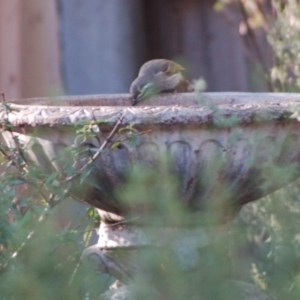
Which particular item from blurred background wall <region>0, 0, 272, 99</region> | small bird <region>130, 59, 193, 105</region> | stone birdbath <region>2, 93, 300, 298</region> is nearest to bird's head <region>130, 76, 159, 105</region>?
small bird <region>130, 59, 193, 105</region>

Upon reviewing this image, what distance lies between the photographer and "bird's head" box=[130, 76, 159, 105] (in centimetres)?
275

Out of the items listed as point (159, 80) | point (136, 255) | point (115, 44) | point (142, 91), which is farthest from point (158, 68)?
point (115, 44)

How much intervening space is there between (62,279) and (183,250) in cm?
52

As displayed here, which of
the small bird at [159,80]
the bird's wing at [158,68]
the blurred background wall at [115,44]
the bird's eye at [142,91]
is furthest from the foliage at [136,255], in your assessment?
the blurred background wall at [115,44]

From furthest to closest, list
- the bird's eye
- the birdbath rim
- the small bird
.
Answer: the small bird, the bird's eye, the birdbath rim

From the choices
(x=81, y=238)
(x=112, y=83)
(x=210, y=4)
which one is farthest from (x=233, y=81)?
(x=81, y=238)

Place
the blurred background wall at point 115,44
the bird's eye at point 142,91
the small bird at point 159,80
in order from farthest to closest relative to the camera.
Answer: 1. the blurred background wall at point 115,44
2. the small bird at point 159,80
3. the bird's eye at point 142,91

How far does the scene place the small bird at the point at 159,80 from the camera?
2.94 metres

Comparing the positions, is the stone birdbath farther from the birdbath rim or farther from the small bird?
the small bird

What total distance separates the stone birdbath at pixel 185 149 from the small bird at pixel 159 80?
507mm

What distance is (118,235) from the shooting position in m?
2.70

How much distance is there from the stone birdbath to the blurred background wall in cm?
236

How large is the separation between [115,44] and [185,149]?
11.7ft

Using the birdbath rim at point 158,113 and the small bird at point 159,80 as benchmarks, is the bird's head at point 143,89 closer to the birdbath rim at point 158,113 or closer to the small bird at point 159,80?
the small bird at point 159,80
